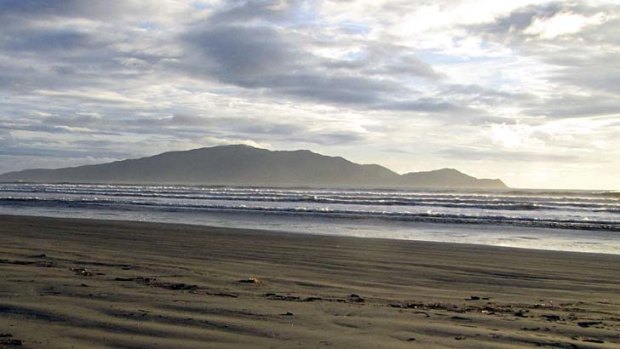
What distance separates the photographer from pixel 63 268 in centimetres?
876

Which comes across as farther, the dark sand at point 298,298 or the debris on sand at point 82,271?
the debris on sand at point 82,271

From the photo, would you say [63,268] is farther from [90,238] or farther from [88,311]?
[90,238]

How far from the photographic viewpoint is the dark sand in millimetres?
4816

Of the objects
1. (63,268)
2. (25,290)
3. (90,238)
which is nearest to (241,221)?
(90,238)

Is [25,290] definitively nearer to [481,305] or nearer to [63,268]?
[63,268]

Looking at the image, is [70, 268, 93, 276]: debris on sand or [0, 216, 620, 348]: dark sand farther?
[70, 268, 93, 276]: debris on sand

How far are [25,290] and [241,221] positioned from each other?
1855 cm

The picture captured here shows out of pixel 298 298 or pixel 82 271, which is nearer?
pixel 298 298

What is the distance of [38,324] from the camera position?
4.97 metres

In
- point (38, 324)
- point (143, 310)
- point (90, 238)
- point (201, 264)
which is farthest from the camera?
point (90, 238)

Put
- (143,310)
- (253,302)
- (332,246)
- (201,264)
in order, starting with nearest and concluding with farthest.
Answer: (143,310)
(253,302)
(201,264)
(332,246)

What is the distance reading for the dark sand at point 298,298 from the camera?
482 centimetres

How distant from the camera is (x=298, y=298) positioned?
6832 mm

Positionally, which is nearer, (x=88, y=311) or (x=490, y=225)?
(x=88, y=311)
